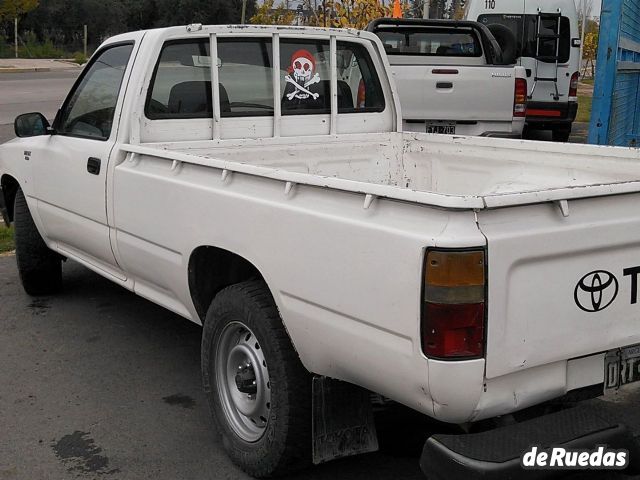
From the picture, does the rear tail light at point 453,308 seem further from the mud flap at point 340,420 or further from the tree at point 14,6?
the tree at point 14,6

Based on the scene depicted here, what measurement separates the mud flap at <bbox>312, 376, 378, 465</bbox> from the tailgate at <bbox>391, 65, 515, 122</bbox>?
6662mm

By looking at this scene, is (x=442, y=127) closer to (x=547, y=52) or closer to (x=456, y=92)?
(x=456, y=92)

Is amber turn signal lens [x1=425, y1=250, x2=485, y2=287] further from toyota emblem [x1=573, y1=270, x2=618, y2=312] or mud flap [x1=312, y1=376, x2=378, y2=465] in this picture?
mud flap [x1=312, y1=376, x2=378, y2=465]

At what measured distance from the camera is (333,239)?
2.79 m

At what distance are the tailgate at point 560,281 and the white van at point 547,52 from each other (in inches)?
422

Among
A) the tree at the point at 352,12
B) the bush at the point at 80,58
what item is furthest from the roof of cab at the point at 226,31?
the bush at the point at 80,58

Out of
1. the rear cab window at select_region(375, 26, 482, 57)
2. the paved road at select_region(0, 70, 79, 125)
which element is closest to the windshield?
the rear cab window at select_region(375, 26, 482, 57)

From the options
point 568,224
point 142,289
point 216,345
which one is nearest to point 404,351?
point 568,224

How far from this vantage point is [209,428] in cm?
399

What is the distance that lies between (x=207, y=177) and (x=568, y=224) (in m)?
1.64

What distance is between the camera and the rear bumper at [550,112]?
12969 mm

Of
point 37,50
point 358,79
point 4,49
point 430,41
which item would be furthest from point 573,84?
point 37,50

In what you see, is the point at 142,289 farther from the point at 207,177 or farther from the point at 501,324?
the point at 501,324

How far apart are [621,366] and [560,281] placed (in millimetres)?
526
